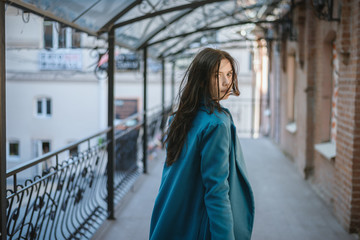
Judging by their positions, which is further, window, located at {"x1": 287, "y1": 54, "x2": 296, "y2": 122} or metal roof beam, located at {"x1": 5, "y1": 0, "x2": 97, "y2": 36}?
window, located at {"x1": 287, "y1": 54, "x2": 296, "y2": 122}

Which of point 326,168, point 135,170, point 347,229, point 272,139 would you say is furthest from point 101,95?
point 347,229

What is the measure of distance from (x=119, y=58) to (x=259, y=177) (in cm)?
400

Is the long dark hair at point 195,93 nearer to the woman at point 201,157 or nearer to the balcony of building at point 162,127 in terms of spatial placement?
the woman at point 201,157

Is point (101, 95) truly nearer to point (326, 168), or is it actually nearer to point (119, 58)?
point (119, 58)

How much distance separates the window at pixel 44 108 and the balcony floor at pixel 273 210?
1302 centimetres

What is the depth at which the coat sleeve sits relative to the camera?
1.94 metres

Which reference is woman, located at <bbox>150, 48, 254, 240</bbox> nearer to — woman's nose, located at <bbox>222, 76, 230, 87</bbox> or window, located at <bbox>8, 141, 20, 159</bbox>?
woman's nose, located at <bbox>222, 76, 230, 87</bbox>

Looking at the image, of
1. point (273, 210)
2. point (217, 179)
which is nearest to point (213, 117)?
point (217, 179)

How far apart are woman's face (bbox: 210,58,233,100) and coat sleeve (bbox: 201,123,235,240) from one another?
198mm

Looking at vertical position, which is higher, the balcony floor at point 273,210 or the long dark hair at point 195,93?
the long dark hair at point 195,93

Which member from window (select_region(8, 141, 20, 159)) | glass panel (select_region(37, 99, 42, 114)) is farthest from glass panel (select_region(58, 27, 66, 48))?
glass panel (select_region(37, 99, 42, 114))

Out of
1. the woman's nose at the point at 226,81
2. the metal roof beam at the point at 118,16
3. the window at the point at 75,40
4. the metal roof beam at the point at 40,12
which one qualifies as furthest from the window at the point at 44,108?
the woman's nose at the point at 226,81

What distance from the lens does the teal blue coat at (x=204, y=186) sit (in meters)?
1.98

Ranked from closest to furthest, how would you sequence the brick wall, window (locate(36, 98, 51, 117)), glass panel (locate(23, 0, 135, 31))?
glass panel (locate(23, 0, 135, 31)), the brick wall, window (locate(36, 98, 51, 117))
